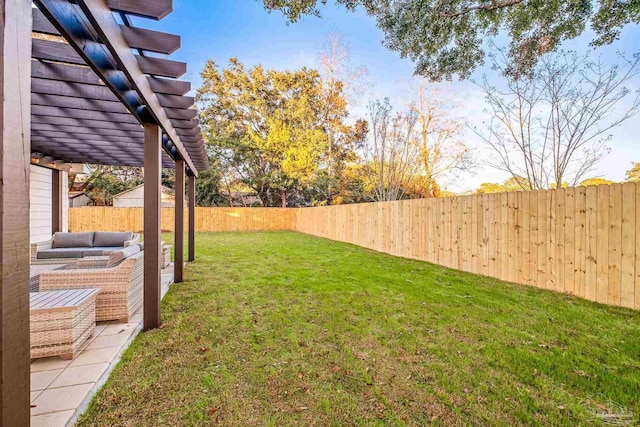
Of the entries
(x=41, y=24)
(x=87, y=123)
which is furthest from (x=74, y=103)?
(x=41, y=24)

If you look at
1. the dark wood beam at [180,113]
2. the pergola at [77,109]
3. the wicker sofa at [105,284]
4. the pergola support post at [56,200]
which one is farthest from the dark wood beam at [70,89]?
the pergola support post at [56,200]

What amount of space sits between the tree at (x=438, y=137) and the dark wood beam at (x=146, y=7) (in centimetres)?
1196

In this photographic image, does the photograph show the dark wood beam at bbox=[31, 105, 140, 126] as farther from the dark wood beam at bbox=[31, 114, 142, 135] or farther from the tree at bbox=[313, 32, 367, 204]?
the tree at bbox=[313, 32, 367, 204]

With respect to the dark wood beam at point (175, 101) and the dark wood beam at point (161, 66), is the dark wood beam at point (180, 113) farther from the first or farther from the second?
the dark wood beam at point (161, 66)

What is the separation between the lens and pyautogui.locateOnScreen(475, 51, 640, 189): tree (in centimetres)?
529

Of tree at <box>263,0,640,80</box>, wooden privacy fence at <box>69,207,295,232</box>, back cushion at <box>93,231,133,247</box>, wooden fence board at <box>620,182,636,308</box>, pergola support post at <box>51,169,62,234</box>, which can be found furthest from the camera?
wooden privacy fence at <box>69,207,295,232</box>

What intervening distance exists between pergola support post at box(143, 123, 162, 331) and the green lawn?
0.42 meters

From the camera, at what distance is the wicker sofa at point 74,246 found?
602cm

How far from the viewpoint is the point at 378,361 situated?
8.55ft

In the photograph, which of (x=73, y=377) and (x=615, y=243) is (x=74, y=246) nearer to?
(x=73, y=377)

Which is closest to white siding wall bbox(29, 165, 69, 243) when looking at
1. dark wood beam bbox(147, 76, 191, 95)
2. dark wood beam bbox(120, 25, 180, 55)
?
dark wood beam bbox(147, 76, 191, 95)

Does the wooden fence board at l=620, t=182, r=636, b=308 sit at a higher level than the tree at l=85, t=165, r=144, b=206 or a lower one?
lower

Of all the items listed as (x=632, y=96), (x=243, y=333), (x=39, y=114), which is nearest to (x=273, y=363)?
(x=243, y=333)

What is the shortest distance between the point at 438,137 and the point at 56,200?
44.4ft
